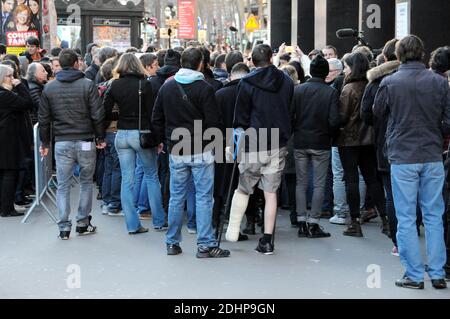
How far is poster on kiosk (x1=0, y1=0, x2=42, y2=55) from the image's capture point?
19250 millimetres

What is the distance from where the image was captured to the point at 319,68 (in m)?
9.88

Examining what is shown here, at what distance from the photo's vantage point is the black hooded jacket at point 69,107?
32.3 feet

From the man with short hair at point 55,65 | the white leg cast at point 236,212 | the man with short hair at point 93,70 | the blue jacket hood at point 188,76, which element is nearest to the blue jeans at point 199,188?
the white leg cast at point 236,212

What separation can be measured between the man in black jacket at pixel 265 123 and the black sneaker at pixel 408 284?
1725mm

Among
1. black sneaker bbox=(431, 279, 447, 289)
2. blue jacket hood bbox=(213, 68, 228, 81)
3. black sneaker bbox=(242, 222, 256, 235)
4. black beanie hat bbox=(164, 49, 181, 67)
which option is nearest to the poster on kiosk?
blue jacket hood bbox=(213, 68, 228, 81)

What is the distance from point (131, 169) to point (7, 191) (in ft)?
7.73

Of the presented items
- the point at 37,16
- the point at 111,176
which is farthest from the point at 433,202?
the point at 37,16

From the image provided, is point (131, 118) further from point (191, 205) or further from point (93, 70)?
point (93, 70)

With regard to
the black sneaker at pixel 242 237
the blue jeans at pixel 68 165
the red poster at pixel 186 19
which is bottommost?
the black sneaker at pixel 242 237

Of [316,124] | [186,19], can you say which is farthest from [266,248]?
[186,19]

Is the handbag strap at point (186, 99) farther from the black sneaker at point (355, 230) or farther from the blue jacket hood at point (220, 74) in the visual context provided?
the blue jacket hood at point (220, 74)
